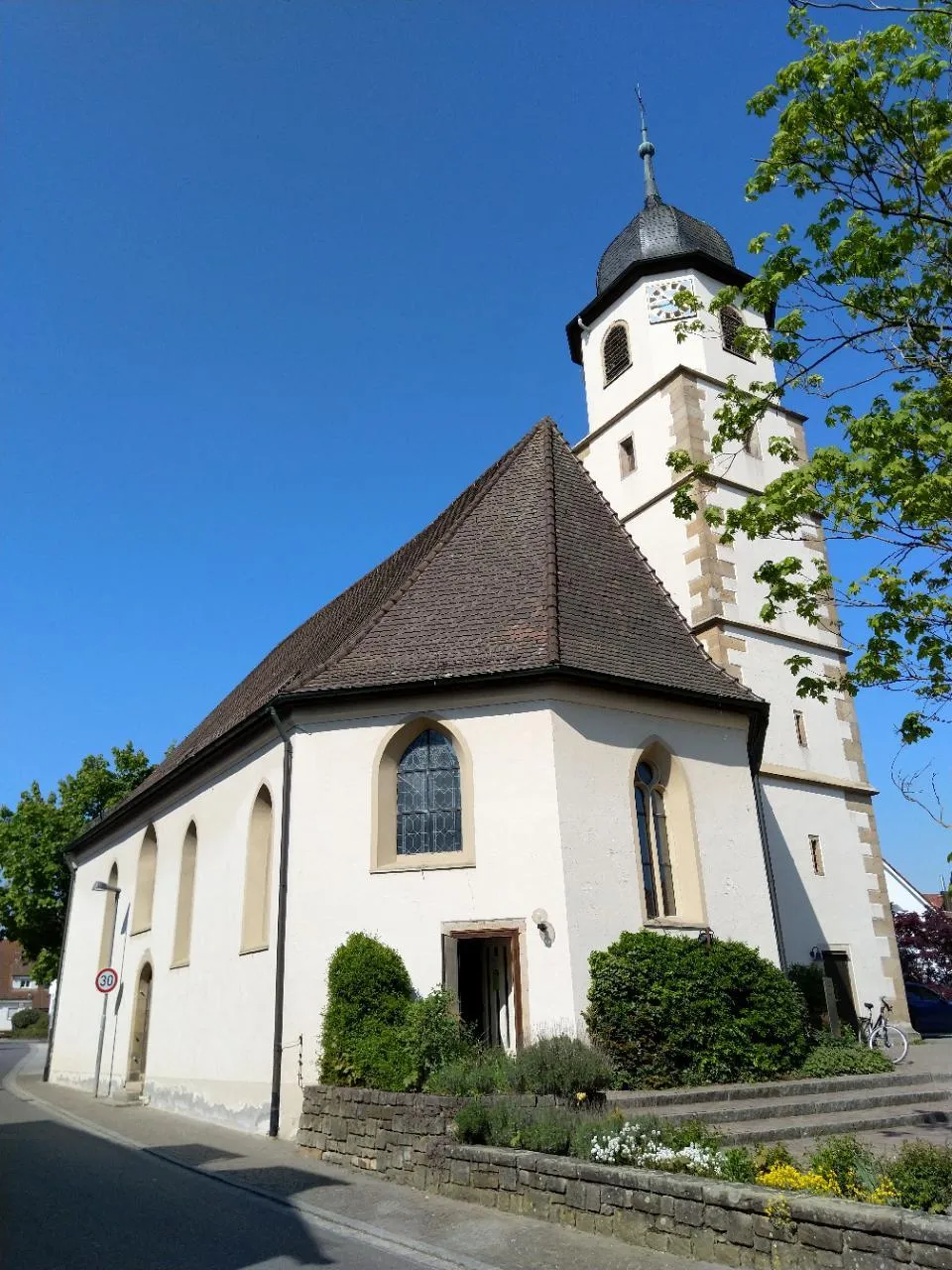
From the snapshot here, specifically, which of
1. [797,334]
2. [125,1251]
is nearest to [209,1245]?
[125,1251]

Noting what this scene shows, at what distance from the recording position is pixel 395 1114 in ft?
30.5

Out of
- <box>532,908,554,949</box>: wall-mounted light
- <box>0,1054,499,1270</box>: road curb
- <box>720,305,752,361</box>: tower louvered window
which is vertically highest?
<box>720,305,752,361</box>: tower louvered window

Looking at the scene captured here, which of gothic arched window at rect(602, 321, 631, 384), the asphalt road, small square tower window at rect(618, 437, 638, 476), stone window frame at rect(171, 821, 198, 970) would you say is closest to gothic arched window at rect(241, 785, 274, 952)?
stone window frame at rect(171, 821, 198, 970)

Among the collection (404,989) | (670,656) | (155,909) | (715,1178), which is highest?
(670,656)

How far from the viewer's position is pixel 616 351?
2319cm

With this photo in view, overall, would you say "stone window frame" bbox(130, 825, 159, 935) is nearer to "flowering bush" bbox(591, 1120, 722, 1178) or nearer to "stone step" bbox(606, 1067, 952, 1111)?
"stone step" bbox(606, 1067, 952, 1111)

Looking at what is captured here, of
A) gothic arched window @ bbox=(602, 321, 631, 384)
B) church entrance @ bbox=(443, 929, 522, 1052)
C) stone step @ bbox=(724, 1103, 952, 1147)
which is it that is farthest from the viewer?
gothic arched window @ bbox=(602, 321, 631, 384)

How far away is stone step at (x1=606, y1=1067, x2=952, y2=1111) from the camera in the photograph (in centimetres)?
983

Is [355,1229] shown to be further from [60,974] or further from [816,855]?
[60,974]

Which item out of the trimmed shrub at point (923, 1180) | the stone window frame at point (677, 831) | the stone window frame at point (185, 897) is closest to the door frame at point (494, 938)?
the stone window frame at point (677, 831)

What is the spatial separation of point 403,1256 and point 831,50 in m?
10.8

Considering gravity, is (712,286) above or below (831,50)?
above

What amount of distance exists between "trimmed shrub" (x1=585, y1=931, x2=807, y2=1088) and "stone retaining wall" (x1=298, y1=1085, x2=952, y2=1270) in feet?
9.15

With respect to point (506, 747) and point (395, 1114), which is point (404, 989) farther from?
point (506, 747)
